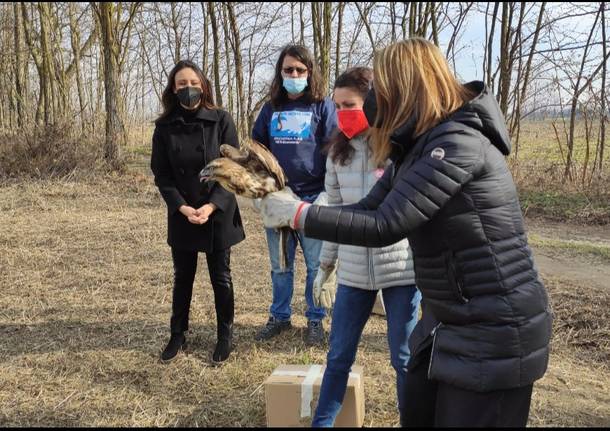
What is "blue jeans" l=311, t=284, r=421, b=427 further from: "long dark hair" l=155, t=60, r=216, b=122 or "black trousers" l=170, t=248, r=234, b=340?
"long dark hair" l=155, t=60, r=216, b=122

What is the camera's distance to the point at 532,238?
6.97 m

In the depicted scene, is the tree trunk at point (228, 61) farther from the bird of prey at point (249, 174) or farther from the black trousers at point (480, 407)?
the black trousers at point (480, 407)

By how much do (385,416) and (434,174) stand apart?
1829 mm

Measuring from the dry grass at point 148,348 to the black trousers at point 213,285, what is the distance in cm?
24

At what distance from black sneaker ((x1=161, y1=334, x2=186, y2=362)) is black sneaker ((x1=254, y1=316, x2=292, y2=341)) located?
54 centimetres

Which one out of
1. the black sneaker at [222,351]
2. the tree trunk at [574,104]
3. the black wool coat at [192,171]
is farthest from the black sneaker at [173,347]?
the tree trunk at [574,104]

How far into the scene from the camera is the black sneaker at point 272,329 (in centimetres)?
392

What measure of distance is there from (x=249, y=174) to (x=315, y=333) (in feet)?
7.14

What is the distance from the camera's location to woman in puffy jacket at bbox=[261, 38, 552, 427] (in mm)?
1527

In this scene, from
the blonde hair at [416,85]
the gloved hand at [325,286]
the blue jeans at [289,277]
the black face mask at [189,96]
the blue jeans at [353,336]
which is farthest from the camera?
the blue jeans at [289,277]

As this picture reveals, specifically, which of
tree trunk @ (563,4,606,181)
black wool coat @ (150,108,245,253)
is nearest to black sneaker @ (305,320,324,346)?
black wool coat @ (150,108,245,253)

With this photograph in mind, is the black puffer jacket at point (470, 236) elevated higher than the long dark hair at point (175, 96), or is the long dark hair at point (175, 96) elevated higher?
the long dark hair at point (175, 96)

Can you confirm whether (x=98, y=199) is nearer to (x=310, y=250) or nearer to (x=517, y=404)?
(x=310, y=250)

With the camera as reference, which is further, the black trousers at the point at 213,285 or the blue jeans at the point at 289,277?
the blue jeans at the point at 289,277
